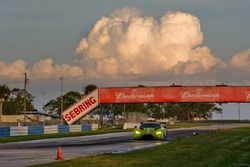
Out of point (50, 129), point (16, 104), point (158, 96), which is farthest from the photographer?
point (16, 104)

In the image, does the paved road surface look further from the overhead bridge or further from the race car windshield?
the overhead bridge

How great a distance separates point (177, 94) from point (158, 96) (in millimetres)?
2539

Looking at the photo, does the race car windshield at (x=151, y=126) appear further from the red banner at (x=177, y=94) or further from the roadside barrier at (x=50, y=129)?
the red banner at (x=177, y=94)

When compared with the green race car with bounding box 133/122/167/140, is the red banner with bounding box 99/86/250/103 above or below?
above

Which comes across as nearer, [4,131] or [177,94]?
[4,131]

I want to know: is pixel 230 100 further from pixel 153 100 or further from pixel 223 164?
pixel 223 164

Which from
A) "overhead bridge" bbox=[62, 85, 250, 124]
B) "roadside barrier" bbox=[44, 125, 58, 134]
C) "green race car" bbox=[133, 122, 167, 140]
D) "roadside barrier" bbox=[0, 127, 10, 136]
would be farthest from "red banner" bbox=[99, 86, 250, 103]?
"green race car" bbox=[133, 122, 167, 140]

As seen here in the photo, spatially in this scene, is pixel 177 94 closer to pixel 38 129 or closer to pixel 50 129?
pixel 50 129

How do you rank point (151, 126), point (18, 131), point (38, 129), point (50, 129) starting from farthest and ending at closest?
point (50, 129), point (38, 129), point (18, 131), point (151, 126)

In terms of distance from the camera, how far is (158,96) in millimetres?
81312

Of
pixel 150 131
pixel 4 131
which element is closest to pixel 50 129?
pixel 4 131

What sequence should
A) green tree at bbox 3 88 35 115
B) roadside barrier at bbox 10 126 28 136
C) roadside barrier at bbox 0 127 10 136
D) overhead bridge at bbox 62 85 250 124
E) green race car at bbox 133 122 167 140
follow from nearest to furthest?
green race car at bbox 133 122 167 140 < roadside barrier at bbox 0 127 10 136 < roadside barrier at bbox 10 126 28 136 < overhead bridge at bbox 62 85 250 124 < green tree at bbox 3 88 35 115

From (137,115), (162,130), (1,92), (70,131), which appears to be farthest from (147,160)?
(1,92)

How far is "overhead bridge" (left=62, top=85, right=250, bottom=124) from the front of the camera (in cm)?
7981
